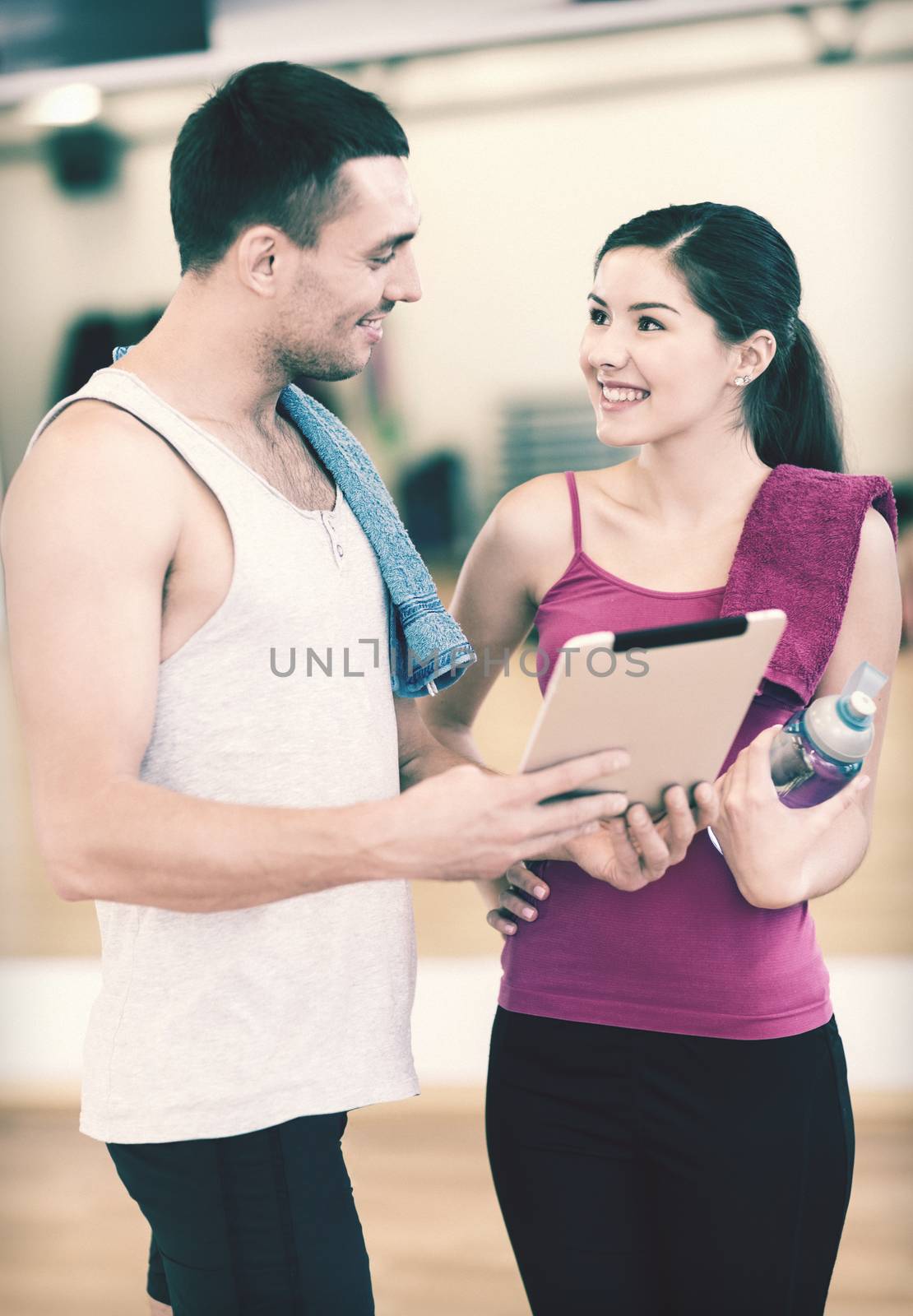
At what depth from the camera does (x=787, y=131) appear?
269cm

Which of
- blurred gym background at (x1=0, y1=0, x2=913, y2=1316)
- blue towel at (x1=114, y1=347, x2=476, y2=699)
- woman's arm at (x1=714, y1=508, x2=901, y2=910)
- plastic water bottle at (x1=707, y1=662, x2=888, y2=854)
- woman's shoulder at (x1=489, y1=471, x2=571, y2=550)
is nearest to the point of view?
plastic water bottle at (x1=707, y1=662, x2=888, y2=854)

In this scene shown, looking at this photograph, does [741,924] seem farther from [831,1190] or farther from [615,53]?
[615,53]

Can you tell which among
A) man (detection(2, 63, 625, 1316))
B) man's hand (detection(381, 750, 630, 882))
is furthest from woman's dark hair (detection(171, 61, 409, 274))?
man's hand (detection(381, 750, 630, 882))

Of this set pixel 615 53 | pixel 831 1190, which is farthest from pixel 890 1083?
pixel 615 53

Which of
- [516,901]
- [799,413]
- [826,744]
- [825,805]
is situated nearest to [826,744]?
[826,744]

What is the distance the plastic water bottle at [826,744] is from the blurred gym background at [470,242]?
1.50m

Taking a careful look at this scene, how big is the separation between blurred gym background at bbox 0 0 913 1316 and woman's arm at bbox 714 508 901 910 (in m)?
1.35

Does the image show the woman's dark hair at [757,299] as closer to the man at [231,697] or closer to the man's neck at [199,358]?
the man at [231,697]

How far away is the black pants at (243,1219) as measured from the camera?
110cm

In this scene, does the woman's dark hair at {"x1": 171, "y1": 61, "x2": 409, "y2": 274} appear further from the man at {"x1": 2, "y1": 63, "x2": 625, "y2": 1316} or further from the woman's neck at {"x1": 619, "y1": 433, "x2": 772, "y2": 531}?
the woman's neck at {"x1": 619, "y1": 433, "x2": 772, "y2": 531}

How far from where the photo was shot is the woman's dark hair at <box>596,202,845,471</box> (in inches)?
50.5

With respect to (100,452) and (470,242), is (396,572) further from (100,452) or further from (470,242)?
(470,242)

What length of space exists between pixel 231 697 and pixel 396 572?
0.80ft

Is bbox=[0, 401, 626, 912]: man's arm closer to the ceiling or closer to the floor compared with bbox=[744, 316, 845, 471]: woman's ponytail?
closer to the floor
